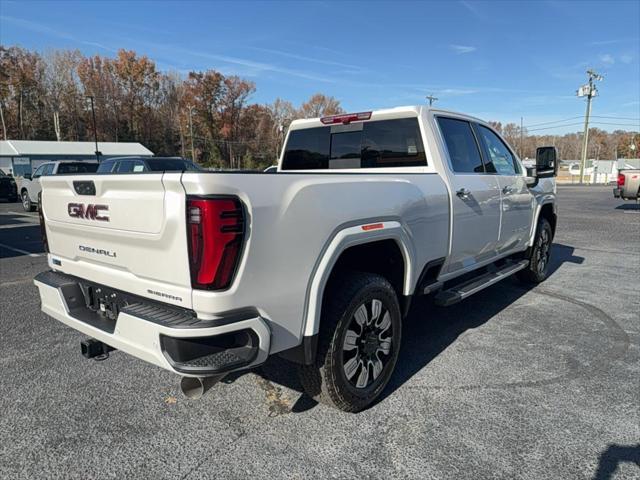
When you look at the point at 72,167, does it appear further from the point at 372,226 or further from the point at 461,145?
the point at 372,226

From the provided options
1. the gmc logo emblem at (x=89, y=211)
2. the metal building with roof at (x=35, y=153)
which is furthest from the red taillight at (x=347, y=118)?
the metal building with roof at (x=35, y=153)

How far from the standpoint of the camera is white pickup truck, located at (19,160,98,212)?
14.3m

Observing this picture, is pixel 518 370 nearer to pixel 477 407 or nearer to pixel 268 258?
pixel 477 407

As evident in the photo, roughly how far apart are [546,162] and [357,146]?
254 centimetres

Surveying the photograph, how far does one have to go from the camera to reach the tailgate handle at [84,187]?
2.67 meters

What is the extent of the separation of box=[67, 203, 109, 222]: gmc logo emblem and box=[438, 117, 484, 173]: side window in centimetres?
280

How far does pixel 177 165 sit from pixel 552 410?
1320 cm

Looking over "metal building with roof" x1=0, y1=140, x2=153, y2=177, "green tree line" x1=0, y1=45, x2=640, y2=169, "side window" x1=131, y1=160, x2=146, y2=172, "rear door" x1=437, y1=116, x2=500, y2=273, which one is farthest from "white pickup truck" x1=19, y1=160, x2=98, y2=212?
"green tree line" x1=0, y1=45, x2=640, y2=169

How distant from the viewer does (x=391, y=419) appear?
2.90 metres

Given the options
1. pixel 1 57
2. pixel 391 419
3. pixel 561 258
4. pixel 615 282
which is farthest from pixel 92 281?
pixel 1 57

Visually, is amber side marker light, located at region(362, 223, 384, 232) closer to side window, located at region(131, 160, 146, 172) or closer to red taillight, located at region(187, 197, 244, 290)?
red taillight, located at region(187, 197, 244, 290)

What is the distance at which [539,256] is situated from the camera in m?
6.16

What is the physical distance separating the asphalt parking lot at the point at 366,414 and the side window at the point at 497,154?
5.49ft

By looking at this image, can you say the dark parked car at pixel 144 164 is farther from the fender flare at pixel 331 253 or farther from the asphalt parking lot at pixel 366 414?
the fender flare at pixel 331 253
